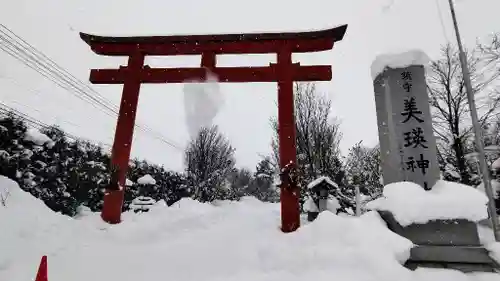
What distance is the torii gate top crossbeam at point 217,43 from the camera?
7934mm

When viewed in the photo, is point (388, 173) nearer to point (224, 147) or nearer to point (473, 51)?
point (473, 51)

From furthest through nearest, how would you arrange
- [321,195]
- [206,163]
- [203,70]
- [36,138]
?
[206,163] < [321,195] < [203,70] < [36,138]

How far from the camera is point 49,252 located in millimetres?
4348

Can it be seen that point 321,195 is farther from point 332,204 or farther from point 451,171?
point 451,171

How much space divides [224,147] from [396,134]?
590 inches

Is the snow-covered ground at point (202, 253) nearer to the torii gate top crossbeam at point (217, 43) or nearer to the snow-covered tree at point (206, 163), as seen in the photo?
the torii gate top crossbeam at point (217, 43)

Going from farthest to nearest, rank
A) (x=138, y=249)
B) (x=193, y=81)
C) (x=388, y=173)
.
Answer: (x=193, y=81) < (x=138, y=249) < (x=388, y=173)

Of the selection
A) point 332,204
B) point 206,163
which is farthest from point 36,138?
point 206,163

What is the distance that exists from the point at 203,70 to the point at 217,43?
2.93 feet

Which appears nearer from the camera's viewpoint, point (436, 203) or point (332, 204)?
point (436, 203)

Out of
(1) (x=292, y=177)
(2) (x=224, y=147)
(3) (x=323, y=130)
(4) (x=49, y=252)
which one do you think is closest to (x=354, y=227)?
(1) (x=292, y=177)

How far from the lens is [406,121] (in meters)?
4.96

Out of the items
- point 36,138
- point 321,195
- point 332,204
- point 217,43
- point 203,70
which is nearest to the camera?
point 36,138

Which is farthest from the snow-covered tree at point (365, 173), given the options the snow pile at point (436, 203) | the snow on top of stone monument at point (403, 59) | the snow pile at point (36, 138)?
the snow pile at point (36, 138)
